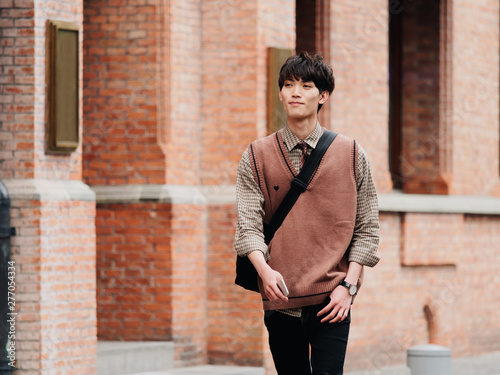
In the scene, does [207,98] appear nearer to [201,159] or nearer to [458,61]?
[201,159]

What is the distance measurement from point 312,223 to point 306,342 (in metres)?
0.51

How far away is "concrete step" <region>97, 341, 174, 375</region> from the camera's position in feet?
32.9

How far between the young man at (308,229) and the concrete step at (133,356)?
5001mm

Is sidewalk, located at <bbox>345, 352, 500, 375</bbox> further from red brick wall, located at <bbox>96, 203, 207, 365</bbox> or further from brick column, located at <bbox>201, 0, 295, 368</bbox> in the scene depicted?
red brick wall, located at <bbox>96, 203, 207, 365</bbox>

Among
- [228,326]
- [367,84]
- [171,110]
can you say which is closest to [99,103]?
[171,110]

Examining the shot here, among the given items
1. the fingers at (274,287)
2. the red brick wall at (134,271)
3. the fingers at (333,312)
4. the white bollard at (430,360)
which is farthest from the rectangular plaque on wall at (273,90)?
the fingers at (274,287)

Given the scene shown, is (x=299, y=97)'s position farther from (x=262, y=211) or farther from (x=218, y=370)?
(x=218, y=370)

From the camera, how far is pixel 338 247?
16.8ft

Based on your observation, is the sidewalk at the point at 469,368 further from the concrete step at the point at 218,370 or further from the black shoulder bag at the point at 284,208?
the black shoulder bag at the point at 284,208

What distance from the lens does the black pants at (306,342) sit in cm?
513

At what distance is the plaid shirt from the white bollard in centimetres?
326

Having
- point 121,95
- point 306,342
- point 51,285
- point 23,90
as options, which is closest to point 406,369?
point 121,95

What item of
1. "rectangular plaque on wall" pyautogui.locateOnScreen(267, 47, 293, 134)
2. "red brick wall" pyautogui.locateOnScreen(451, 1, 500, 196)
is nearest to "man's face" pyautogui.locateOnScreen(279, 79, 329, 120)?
"rectangular plaque on wall" pyautogui.locateOnScreen(267, 47, 293, 134)

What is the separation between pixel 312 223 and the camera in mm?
5121
